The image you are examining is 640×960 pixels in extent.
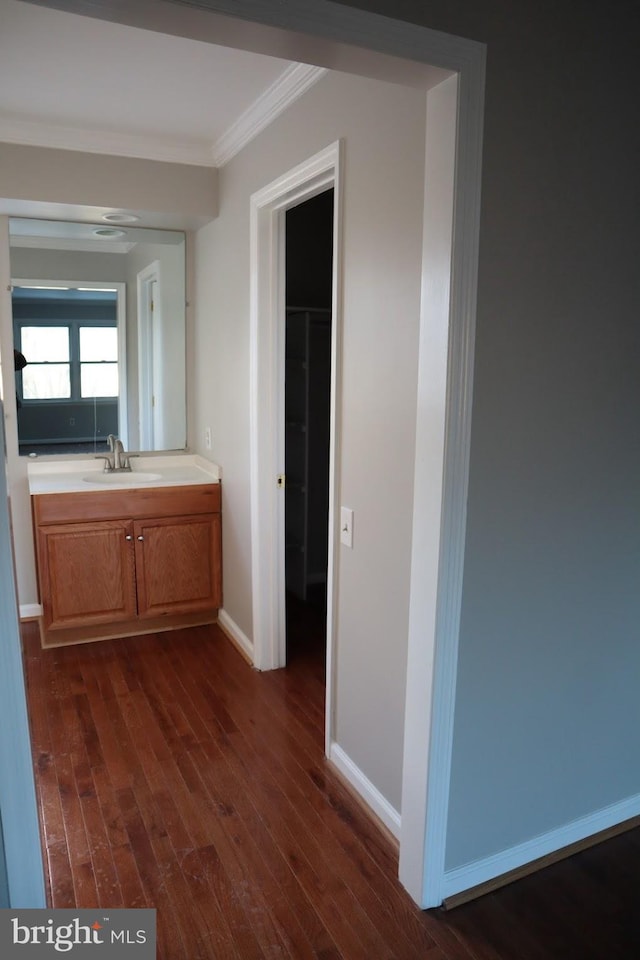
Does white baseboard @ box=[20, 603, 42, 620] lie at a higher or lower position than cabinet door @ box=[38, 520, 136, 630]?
lower

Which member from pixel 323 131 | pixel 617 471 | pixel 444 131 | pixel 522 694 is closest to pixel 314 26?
pixel 444 131

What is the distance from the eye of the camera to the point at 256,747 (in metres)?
2.70

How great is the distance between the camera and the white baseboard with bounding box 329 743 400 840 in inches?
85.3

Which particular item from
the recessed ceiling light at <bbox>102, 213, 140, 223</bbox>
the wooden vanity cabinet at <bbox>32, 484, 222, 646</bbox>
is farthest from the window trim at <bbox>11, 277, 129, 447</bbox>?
Answer: the wooden vanity cabinet at <bbox>32, 484, 222, 646</bbox>

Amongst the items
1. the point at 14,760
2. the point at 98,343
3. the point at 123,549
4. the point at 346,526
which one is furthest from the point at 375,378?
the point at 98,343

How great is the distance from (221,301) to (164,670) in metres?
1.92

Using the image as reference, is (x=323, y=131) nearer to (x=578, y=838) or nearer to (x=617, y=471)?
(x=617, y=471)

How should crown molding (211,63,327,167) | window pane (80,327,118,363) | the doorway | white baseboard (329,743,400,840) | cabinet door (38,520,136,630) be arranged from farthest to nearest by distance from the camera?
1. the doorway
2. window pane (80,327,118,363)
3. cabinet door (38,520,136,630)
4. crown molding (211,63,327,167)
5. white baseboard (329,743,400,840)

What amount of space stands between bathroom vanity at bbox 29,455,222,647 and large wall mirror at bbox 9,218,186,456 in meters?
0.26

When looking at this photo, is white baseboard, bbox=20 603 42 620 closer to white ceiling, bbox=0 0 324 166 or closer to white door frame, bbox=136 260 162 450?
white door frame, bbox=136 260 162 450

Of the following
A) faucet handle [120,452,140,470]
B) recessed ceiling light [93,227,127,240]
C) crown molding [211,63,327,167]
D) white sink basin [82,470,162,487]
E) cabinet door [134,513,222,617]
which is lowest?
cabinet door [134,513,222,617]

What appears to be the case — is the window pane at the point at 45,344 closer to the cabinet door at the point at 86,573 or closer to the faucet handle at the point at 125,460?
the faucet handle at the point at 125,460

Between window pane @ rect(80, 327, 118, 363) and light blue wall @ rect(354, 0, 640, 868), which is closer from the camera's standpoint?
light blue wall @ rect(354, 0, 640, 868)
